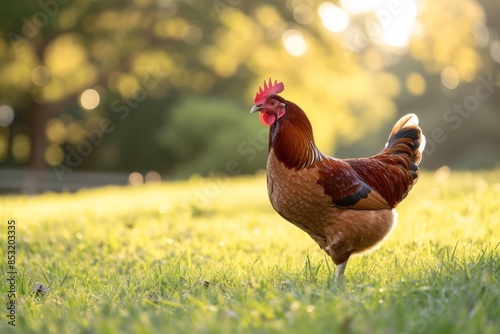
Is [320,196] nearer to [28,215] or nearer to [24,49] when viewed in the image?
[28,215]

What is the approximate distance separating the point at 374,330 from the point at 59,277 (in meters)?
3.83

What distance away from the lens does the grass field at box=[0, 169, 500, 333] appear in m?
3.29

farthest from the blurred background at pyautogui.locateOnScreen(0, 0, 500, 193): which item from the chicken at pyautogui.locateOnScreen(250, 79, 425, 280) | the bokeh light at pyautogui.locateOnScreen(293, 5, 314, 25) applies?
the chicken at pyautogui.locateOnScreen(250, 79, 425, 280)

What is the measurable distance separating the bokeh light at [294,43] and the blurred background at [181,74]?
47 millimetres

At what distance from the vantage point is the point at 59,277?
19.4 ft

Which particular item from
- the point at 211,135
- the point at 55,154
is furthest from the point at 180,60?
the point at 55,154

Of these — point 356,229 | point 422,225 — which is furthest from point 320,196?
point 422,225

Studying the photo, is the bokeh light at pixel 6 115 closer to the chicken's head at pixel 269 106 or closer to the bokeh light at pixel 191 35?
the bokeh light at pixel 191 35

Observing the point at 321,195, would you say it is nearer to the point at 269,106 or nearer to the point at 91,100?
the point at 269,106

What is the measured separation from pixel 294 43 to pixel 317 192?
51.8 ft

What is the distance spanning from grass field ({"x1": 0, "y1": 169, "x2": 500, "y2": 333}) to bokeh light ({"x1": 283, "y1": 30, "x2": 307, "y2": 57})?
9458mm

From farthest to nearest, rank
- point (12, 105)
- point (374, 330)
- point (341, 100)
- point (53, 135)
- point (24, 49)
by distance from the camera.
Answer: point (53, 135) → point (12, 105) → point (341, 100) → point (24, 49) → point (374, 330)

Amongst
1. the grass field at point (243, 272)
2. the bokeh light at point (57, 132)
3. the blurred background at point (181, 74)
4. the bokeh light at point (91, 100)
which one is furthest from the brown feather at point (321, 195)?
the bokeh light at point (57, 132)

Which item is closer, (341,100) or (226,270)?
(226,270)
